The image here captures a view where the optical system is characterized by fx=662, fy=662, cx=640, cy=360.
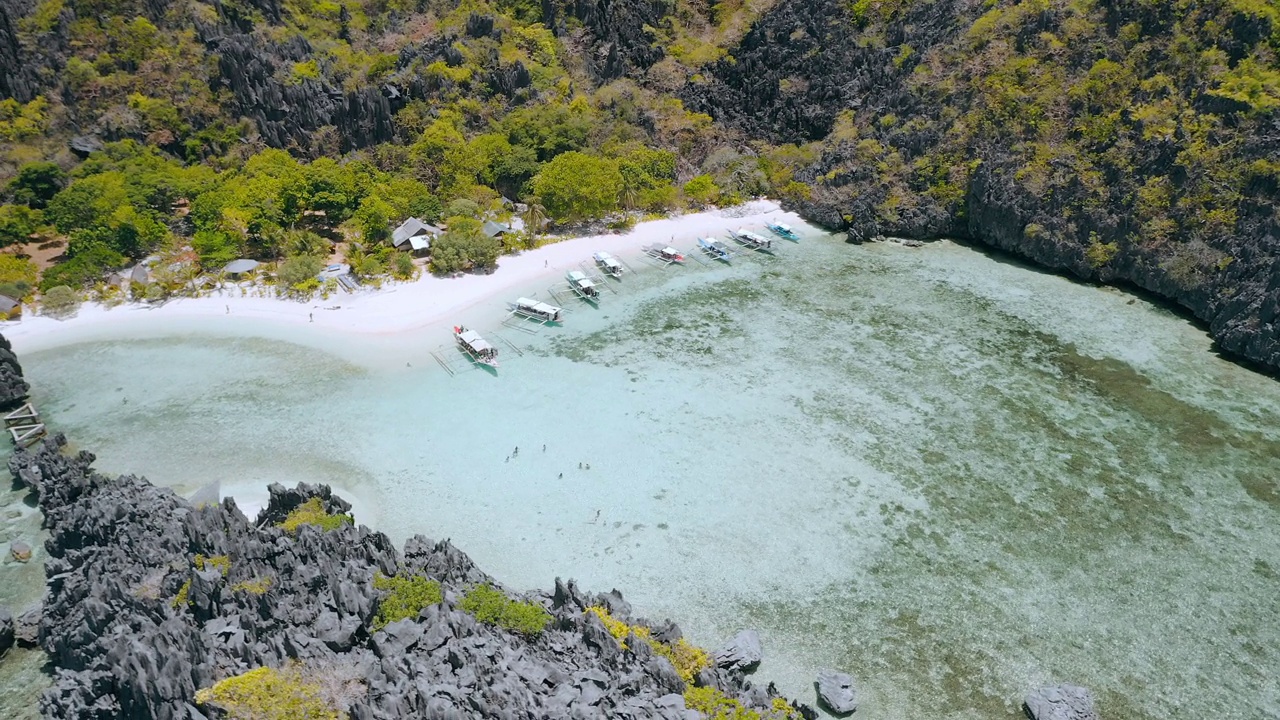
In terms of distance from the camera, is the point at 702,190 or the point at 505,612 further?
the point at 702,190

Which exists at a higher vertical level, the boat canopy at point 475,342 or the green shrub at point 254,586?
the boat canopy at point 475,342

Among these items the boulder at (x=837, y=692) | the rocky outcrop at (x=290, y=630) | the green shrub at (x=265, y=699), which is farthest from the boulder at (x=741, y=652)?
the green shrub at (x=265, y=699)

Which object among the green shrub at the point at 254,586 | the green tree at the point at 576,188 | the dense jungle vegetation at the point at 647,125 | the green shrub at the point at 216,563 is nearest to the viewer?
the green shrub at the point at 254,586

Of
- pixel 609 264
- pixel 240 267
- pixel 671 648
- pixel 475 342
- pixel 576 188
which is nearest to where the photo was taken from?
pixel 671 648

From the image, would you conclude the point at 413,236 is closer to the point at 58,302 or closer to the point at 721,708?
the point at 58,302

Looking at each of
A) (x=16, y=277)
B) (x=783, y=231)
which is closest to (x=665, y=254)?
(x=783, y=231)

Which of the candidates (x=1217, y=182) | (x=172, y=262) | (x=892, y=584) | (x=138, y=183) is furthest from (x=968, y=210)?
(x=138, y=183)

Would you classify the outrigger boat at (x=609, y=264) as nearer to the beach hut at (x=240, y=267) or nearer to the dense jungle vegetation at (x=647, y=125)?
the dense jungle vegetation at (x=647, y=125)
